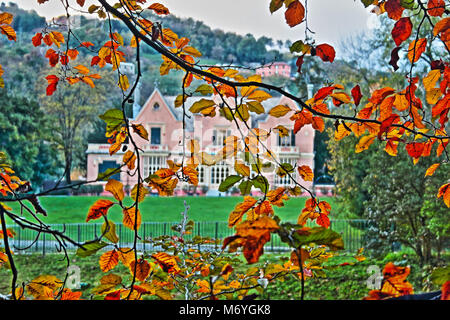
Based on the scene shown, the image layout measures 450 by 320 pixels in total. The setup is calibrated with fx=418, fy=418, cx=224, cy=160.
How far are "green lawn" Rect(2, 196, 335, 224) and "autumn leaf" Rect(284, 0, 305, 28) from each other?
5219 millimetres

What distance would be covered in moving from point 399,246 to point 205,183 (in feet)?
10.3

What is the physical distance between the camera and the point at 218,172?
21.0ft

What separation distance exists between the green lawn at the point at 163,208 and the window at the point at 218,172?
0.96ft

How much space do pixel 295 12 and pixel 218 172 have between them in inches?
237

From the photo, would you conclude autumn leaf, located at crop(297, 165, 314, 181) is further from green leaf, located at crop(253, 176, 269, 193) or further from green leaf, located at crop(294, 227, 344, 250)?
green leaf, located at crop(294, 227, 344, 250)

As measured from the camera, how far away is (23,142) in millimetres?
5715

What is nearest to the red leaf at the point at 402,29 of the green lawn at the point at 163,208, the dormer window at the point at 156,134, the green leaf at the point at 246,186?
the green leaf at the point at 246,186

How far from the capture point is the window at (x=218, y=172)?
20.3ft

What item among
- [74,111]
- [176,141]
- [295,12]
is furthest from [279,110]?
[74,111]

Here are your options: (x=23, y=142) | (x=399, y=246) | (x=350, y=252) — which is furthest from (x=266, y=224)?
(x=23, y=142)

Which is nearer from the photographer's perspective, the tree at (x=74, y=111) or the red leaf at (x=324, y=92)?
the red leaf at (x=324, y=92)

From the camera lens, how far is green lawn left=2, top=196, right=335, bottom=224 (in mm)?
5755

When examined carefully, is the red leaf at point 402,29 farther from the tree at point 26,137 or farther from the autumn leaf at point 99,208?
the tree at point 26,137

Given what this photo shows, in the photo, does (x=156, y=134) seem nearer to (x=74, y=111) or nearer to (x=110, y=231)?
(x=74, y=111)
